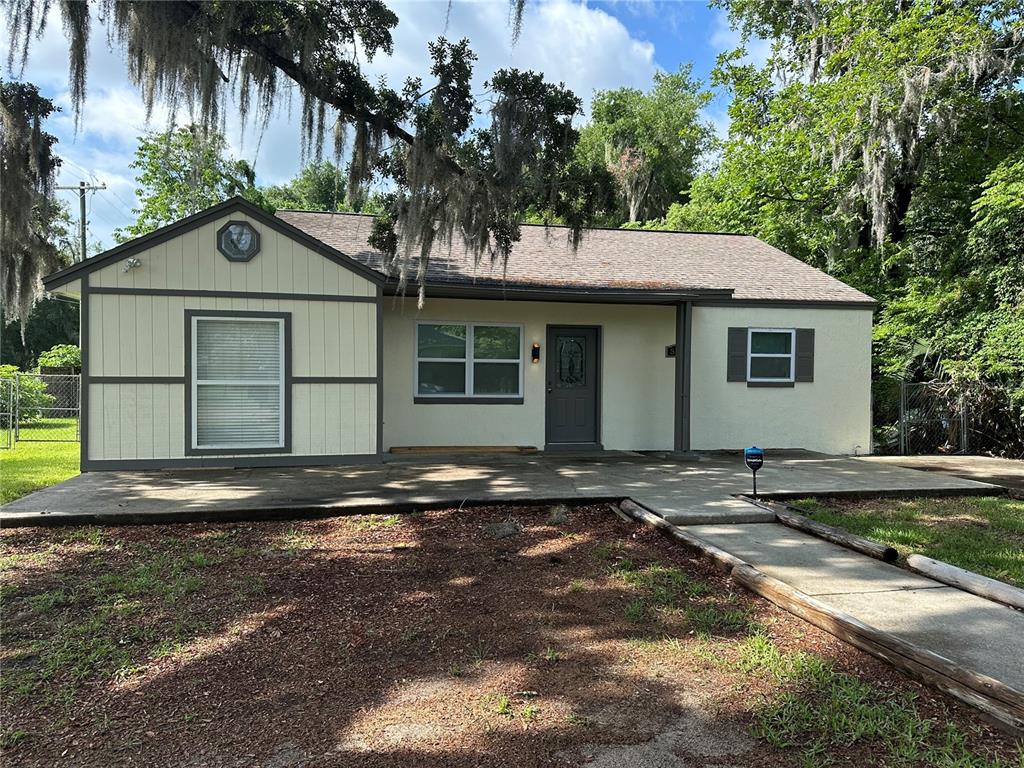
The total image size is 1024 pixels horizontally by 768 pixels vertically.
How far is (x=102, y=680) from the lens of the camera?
282 cm

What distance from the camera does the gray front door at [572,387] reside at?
10031 millimetres

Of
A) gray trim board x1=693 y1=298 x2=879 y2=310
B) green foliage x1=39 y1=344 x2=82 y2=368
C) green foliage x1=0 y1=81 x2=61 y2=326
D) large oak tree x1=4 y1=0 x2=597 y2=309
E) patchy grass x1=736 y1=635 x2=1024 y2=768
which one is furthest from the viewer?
green foliage x1=39 y1=344 x2=82 y2=368

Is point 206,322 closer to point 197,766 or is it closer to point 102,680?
point 102,680

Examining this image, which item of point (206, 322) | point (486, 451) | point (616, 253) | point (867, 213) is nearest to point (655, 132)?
point (867, 213)

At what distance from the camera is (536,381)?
32.4 feet

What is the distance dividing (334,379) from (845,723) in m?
6.80

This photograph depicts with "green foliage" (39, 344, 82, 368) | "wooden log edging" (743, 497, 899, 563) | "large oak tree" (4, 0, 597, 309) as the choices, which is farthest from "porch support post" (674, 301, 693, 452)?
"green foliage" (39, 344, 82, 368)

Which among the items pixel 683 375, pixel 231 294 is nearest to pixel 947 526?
pixel 683 375

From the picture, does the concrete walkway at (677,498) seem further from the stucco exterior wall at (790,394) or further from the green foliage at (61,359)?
the green foliage at (61,359)

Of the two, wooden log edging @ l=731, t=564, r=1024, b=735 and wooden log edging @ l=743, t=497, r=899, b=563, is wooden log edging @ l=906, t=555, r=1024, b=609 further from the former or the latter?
wooden log edging @ l=731, t=564, r=1024, b=735

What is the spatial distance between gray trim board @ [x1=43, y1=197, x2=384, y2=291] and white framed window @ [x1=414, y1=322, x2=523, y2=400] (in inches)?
65.9

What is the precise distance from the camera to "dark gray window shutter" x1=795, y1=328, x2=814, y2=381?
10.4 m

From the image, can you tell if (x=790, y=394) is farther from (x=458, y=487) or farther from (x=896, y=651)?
(x=896, y=651)

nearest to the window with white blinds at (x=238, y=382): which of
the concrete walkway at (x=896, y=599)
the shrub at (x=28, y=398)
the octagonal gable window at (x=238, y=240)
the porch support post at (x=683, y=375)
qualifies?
the octagonal gable window at (x=238, y=240)
